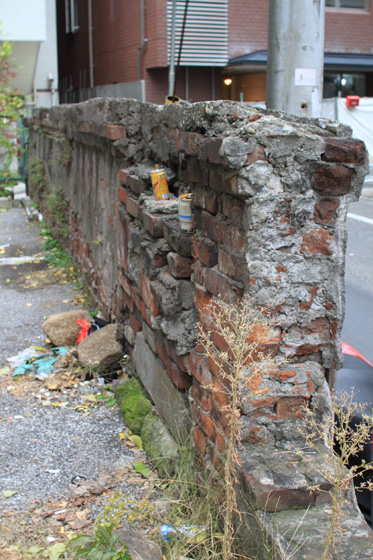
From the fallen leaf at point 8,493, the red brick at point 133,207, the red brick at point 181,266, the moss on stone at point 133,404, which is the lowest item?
the fallen leaf at point 8,493

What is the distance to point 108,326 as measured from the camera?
15.7ft

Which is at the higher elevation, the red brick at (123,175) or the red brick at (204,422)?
the red brick at (123,175)

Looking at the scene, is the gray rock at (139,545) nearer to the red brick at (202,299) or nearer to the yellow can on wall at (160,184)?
the red brick at (202,299)

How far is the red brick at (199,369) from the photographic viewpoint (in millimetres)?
2736

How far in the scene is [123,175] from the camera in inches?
171

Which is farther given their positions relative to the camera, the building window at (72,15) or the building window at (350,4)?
the building window at (72,15)

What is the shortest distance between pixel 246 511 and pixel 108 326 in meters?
2.69

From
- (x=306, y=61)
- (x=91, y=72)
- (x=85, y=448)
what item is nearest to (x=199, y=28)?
(x=91, y=72)

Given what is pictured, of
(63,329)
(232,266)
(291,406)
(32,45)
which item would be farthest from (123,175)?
(32,45)

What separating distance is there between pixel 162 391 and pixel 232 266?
1.27 meters

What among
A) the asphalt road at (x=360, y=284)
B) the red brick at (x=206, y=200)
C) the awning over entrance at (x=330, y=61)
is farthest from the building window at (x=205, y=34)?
the red brick at (x=206, y=200)

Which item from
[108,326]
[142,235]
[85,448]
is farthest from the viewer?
[108,326]

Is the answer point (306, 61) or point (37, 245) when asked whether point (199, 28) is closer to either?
point (37, 245)

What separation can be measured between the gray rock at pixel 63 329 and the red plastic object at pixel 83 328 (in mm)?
48
